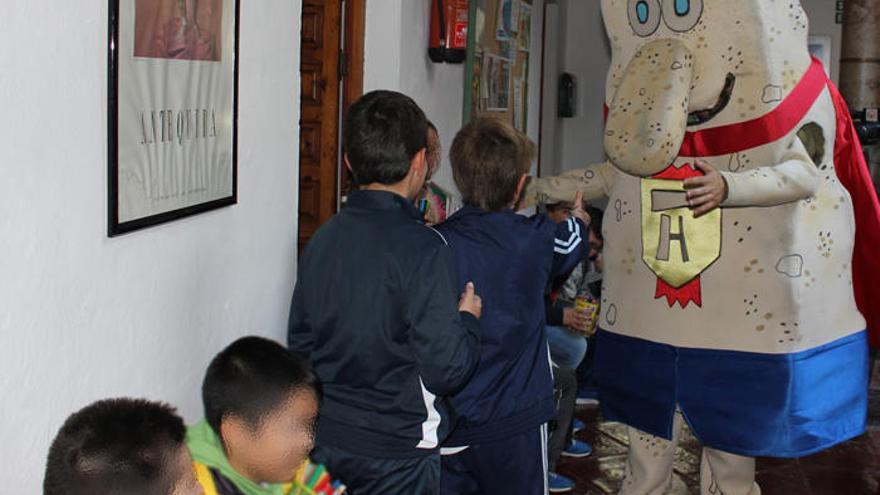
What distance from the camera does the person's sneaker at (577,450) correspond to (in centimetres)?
468

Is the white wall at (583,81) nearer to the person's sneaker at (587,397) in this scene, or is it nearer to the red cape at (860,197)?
the person's sneaker at (587,397)

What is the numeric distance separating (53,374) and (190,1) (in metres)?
0.89

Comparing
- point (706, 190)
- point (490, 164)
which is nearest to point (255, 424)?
point (490, 164)

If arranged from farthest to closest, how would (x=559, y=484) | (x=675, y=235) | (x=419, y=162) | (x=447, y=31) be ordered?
(x=447, y=31) → (x=559, y=484) → (x=675, y=235) → (x=419, y=162)

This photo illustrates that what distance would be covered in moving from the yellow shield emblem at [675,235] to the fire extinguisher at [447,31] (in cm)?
141

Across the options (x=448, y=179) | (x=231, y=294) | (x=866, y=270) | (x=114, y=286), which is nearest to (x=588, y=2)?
(x=448, y=179)

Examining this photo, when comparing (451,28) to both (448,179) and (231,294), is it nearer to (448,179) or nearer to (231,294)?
(448,179)

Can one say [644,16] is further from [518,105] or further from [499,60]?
[518,105]

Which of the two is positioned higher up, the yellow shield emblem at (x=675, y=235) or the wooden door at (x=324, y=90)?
the wooden door at (x=324, y=90)

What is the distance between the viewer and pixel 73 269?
1923mm

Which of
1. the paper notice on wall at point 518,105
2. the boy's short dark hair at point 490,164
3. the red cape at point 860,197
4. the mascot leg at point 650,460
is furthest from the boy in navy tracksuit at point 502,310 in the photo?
the paper notice on wall at point 518,105

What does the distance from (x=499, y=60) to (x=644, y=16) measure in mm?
2697

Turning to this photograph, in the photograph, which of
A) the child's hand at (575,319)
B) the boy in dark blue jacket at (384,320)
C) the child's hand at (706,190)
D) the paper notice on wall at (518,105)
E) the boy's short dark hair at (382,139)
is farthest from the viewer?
the paper notice on wall at (518,105)

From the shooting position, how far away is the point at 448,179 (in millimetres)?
5086
